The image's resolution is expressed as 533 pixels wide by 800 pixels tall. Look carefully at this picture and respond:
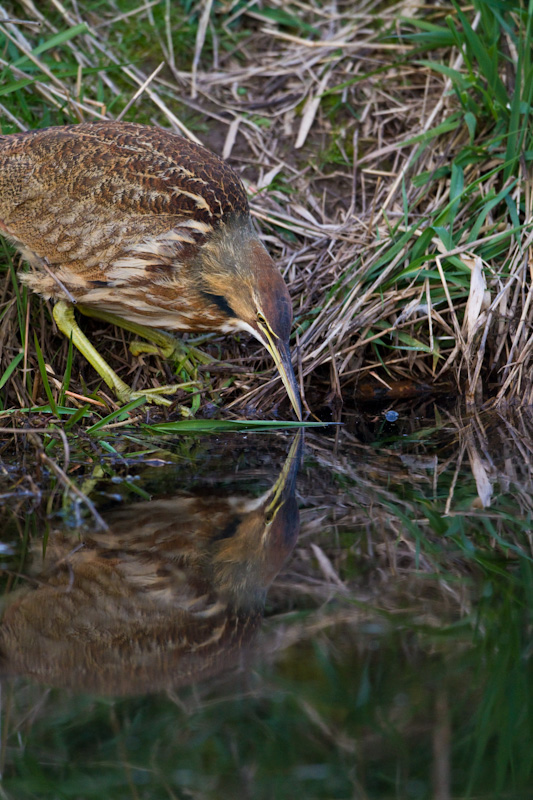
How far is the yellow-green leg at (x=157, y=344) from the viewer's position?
4004 mm

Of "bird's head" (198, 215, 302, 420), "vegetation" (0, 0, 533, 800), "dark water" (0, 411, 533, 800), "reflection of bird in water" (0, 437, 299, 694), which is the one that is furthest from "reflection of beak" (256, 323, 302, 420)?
"reflection of bird in water" (0, 437, 299, 694)

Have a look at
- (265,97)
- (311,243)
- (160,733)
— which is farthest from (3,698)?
(265,97)

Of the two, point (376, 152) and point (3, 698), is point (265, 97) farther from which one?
point (3, 698)

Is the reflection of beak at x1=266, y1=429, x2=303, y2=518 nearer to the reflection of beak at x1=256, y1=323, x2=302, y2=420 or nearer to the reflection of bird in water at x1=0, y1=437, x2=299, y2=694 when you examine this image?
the reflection of bird in water at x1=0, y1=437, x2=299, y2=694

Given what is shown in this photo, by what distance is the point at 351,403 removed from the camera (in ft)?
13.1

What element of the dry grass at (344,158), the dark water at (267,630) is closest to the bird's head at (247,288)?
the dry grass at (344,158)

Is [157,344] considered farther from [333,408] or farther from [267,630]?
[267,630]

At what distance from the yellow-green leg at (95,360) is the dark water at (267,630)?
697 mm

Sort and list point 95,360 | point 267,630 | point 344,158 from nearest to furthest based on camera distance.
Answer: point 267,630 < point 95,360 < point 344,158

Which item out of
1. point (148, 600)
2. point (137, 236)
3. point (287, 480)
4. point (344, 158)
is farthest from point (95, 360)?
point (344, 158)

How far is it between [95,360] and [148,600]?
1.85 metres

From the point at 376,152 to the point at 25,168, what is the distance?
79.9 inches

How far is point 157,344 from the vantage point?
160 inches

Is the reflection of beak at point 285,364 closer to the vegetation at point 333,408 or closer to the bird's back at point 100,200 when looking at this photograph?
the vegetation at point 333,408
